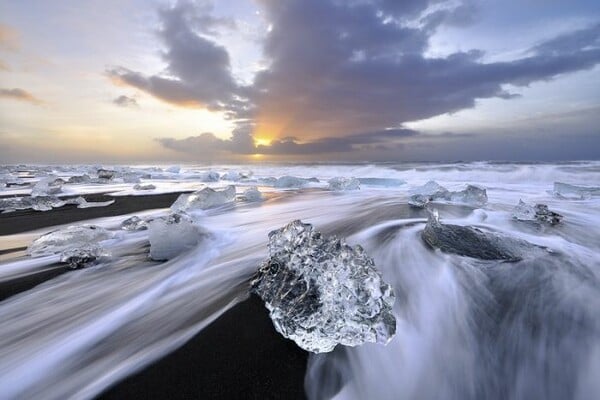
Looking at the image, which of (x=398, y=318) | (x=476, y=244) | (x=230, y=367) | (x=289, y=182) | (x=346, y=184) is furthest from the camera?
(x=289, y=182)

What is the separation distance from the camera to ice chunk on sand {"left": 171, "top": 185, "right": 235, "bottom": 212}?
6723mm

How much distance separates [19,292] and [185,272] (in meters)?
1.46

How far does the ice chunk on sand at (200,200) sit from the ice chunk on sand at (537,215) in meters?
6.57

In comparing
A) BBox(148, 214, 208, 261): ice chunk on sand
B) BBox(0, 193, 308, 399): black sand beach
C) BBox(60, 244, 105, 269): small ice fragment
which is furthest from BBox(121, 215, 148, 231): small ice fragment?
BBox(0, 193, 308, 399): black sand beach

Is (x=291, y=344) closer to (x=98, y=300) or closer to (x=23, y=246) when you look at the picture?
(x=98, y=300)

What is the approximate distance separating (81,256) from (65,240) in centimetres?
88

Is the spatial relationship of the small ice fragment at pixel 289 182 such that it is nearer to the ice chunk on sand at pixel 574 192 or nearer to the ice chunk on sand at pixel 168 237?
the ice chunk on sand at pixel 574 192

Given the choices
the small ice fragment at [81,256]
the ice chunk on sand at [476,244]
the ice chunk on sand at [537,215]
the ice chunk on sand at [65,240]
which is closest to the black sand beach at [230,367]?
the small ice fragment at [81,256]

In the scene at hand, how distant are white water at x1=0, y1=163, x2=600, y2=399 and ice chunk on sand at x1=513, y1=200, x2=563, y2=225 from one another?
752 millimetres

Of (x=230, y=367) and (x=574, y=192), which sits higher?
(x=574, y=192)

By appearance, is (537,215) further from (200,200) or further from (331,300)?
(200,200)

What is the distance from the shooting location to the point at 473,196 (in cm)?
665

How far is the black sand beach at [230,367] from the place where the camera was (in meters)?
1.43

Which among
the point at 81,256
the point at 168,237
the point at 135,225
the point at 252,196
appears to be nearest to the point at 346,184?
the point at 252,196
